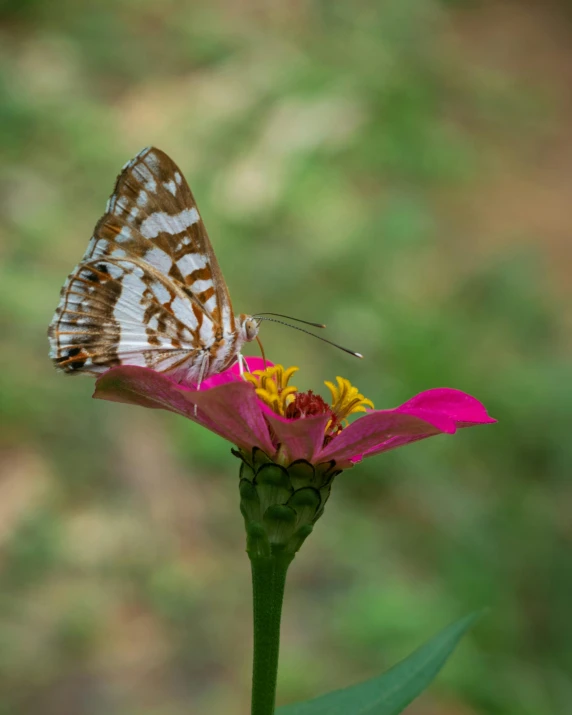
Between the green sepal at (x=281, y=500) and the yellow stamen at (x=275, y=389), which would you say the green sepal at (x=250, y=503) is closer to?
the green sepal at (x=281, y=500)

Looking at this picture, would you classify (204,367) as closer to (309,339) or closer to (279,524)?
(279,524)

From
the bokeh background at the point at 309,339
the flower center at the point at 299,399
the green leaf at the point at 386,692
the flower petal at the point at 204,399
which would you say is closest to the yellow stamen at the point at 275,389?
the flower center at the point at 299,399

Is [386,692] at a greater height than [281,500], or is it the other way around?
[281,500]

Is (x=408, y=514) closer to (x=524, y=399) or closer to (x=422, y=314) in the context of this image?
(x=524, y=399)

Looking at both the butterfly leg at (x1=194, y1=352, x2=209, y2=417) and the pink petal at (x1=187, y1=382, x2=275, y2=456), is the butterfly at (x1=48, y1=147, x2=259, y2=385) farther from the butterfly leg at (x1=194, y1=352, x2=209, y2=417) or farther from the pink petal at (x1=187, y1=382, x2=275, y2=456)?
the pink petal at (x1=187, y1=382, x2=275, y2=456)

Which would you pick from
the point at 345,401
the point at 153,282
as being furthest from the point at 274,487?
the point at 153,282

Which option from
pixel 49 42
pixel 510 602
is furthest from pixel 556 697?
pixel 49 42
